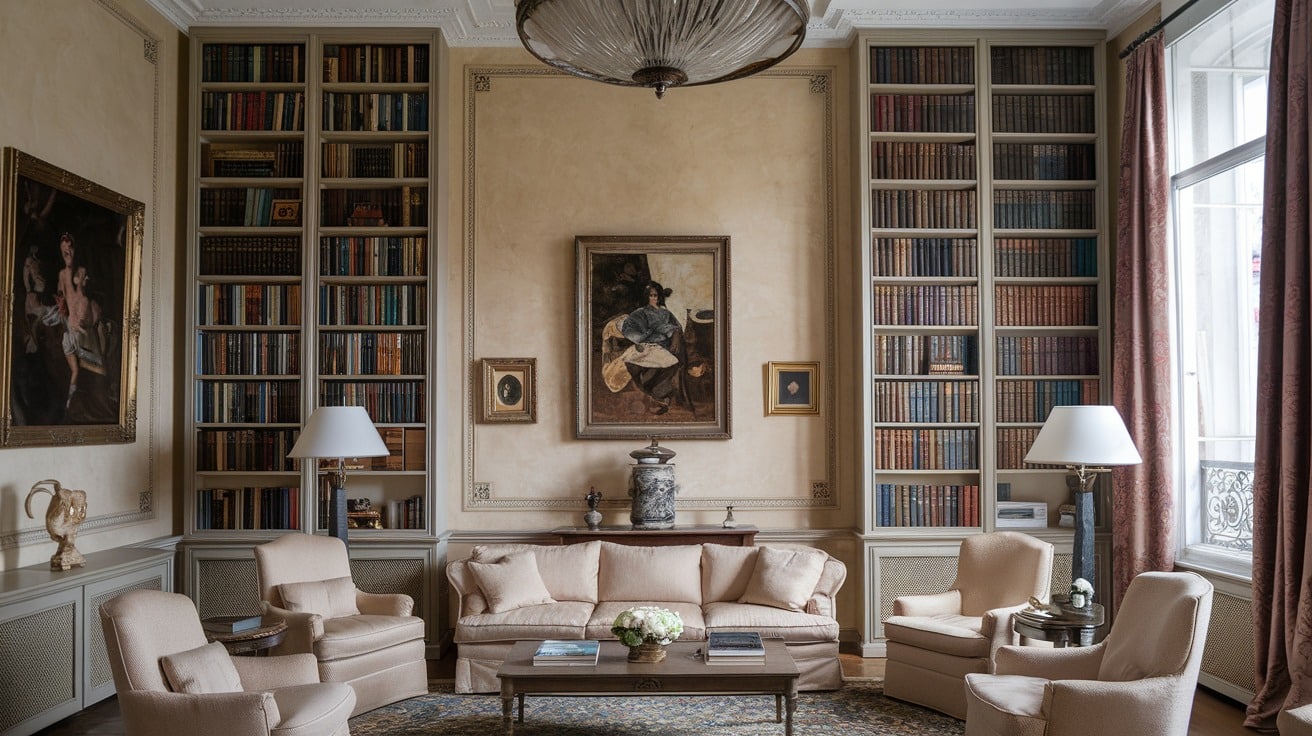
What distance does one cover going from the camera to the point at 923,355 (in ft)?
21.1

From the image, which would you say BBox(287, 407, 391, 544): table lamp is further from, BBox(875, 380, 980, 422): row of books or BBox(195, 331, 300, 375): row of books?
BBox(875, 380, 980, 422): row of books

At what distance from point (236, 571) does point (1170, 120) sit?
20.6 feet

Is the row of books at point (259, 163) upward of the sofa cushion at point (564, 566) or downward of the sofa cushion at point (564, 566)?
upward

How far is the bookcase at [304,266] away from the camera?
20.6 ft

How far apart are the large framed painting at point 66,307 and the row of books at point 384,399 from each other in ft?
3.85

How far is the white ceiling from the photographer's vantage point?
6.16m

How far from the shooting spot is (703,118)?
6.62 meters

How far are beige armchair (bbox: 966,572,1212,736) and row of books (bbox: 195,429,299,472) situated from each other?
14.3 feet

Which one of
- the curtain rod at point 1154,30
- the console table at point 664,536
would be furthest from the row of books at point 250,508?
the curtain rod at point 1154,30

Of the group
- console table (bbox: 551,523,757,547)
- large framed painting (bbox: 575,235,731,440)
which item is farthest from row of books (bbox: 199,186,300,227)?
console table (bbox: 551,523,757,547)

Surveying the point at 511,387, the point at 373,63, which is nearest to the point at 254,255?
the point at 373,63

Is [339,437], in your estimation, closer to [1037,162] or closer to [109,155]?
[109,155]

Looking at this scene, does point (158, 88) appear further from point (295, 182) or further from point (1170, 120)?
point (1170, 120)

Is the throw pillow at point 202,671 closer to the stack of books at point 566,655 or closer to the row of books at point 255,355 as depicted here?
the stack of books at point 566,655
